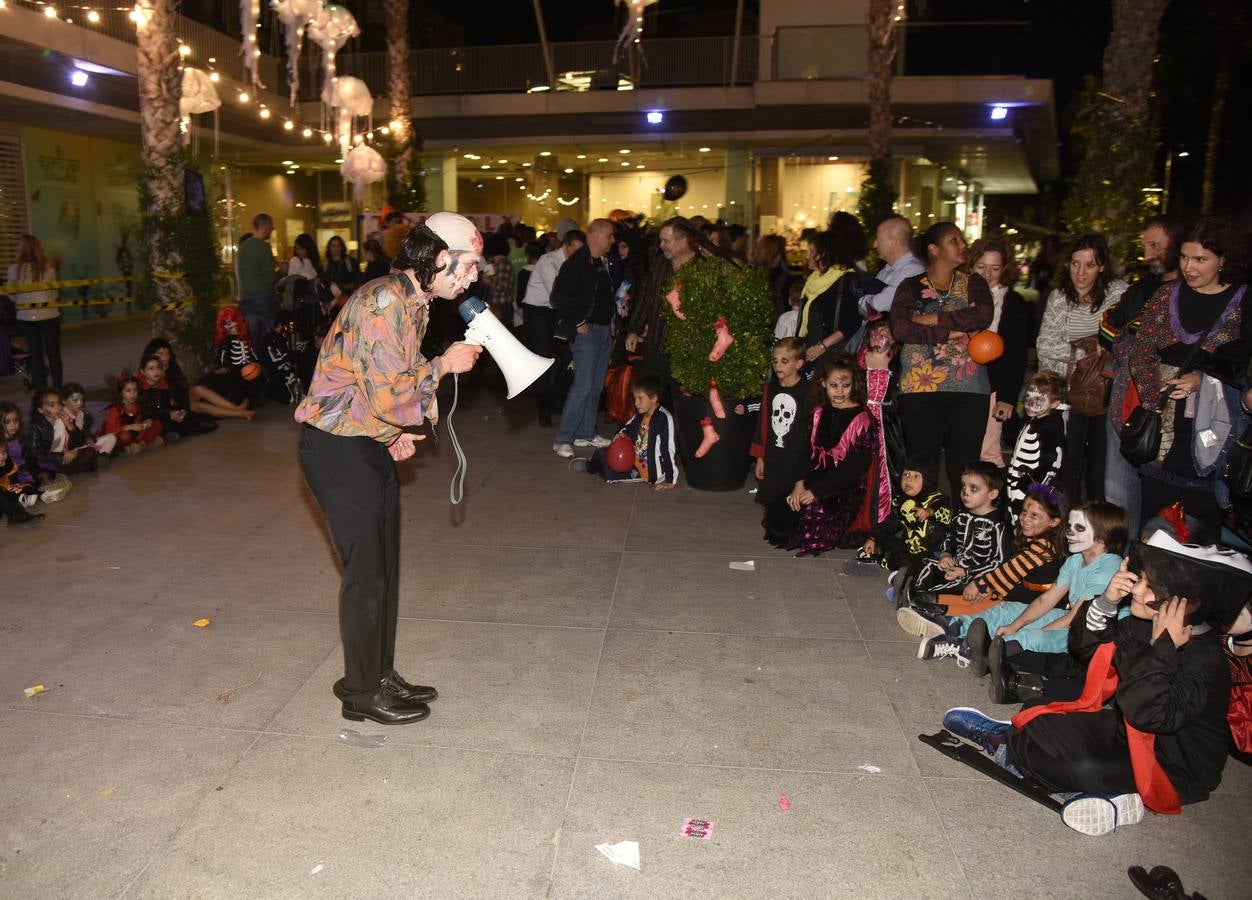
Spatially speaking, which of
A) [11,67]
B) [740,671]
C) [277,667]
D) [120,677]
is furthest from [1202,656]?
[11,67]

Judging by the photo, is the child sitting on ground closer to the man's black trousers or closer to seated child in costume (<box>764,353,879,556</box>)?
seated child in costume (<box>764,353,879,556</box>)

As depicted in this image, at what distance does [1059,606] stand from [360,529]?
3214 mm

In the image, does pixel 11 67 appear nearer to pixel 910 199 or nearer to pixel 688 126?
pixel 688 126

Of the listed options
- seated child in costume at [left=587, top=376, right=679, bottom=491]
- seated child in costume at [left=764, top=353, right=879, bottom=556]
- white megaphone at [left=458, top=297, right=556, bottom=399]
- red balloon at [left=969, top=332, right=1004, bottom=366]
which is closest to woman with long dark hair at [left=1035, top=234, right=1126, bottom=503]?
red balloon at [left=969, top=332, right=1004, bottom=366]

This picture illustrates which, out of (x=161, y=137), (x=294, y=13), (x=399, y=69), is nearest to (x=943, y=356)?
(x=161, y=137)

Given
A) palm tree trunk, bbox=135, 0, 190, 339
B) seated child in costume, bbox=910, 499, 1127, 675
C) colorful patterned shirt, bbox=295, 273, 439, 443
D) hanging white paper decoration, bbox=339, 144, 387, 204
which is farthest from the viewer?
hanging white paper decoration, bbox=339, 144, 387, 204

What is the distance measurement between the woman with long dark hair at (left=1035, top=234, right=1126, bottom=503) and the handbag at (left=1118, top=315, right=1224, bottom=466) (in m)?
0.88

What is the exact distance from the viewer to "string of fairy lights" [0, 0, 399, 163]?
12.5m

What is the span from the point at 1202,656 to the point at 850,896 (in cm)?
141

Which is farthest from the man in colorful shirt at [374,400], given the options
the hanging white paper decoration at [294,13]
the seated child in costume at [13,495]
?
the hanging white paper decoration at [294,13]

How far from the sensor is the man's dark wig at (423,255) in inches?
144

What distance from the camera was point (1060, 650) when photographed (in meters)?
4.54

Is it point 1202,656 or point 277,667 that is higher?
point 1202,656

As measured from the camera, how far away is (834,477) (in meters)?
6.25
